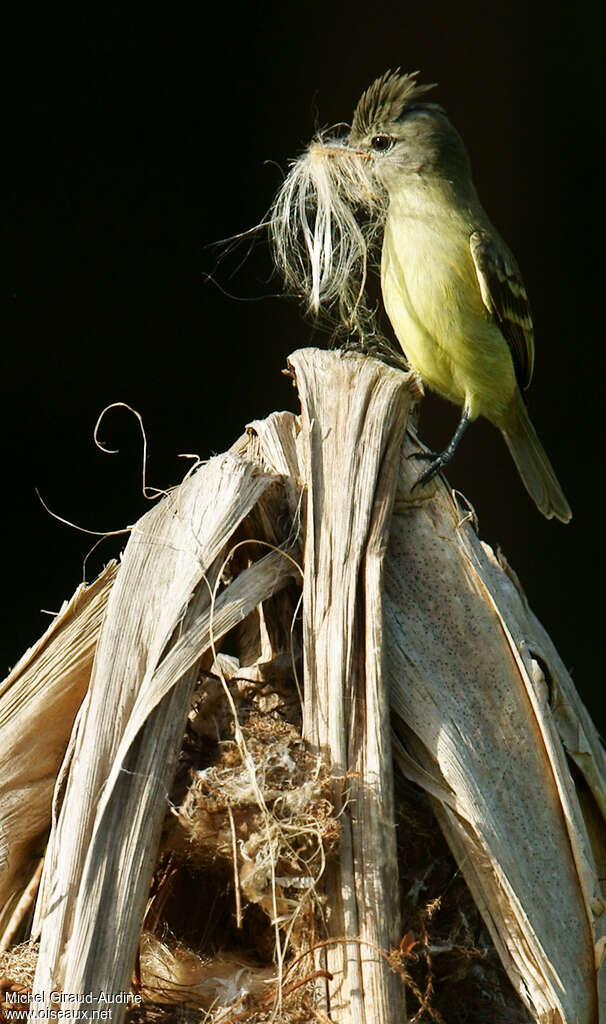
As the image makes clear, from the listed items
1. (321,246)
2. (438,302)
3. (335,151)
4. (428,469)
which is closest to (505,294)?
(438,302)

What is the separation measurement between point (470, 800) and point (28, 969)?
52 cm

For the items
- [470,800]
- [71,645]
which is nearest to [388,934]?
[470,800]

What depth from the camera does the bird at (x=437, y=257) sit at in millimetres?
2578

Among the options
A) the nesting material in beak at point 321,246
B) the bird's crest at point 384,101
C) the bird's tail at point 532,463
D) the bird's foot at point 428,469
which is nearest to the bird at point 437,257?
the bird's crest at point 384,101

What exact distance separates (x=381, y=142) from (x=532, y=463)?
1.04 metres

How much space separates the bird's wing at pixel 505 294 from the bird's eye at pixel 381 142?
312 millimetres

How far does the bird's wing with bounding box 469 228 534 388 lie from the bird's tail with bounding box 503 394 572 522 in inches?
6.5

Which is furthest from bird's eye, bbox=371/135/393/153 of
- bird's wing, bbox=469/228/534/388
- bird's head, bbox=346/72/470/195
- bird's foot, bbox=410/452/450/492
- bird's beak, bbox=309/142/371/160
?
bird's foot, bbox=410/452/450/492

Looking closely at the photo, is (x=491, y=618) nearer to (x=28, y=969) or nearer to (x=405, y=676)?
(x=405, y=676)

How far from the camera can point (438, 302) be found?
2.65m

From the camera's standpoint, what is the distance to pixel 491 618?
54.8 inches

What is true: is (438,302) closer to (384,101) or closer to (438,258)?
(438,258)

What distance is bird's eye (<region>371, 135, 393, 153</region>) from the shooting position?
2.50m

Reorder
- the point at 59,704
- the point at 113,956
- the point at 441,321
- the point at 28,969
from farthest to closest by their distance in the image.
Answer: the point at 441,321, the point at 59,704, the point at 28,969, the point at 113,956
